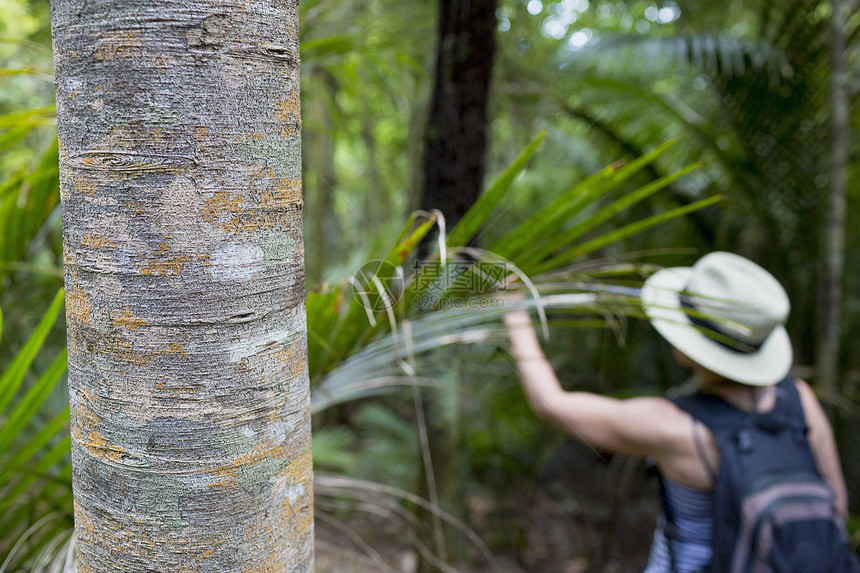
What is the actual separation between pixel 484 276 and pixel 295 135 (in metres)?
0.56

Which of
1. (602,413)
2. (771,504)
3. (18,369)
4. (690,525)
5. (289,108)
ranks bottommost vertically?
(690,525)

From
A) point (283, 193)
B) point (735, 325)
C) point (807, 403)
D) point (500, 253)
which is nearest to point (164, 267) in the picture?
point (283, 193)

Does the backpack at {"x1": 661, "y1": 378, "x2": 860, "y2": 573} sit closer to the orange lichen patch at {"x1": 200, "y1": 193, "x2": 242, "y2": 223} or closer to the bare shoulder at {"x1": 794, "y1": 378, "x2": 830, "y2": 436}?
the bare shoulder at {"x1": 794, "y1": 378, "x2": 830, "y2": 436}

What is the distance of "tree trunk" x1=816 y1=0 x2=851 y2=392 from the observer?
2.27 m

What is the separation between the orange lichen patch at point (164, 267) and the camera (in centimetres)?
47

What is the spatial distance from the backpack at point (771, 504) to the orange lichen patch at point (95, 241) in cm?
137

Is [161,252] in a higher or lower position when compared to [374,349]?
higher

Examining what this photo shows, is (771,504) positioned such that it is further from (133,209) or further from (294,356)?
(133,209)

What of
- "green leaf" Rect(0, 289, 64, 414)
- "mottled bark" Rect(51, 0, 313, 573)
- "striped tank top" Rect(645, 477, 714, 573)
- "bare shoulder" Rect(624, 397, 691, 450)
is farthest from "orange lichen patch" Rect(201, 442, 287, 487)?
"striped tank top" Rect(645, 477, 714, 573)

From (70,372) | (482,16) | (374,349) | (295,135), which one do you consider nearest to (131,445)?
(70,372)

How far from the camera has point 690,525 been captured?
150 centimetres

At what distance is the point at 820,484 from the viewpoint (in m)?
1.34

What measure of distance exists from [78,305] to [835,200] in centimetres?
268

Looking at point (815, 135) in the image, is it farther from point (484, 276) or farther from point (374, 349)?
point (374, 349)
